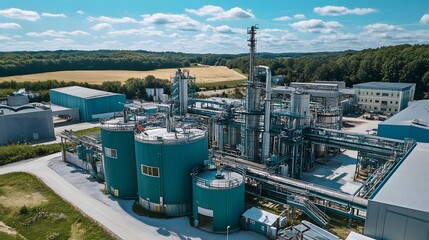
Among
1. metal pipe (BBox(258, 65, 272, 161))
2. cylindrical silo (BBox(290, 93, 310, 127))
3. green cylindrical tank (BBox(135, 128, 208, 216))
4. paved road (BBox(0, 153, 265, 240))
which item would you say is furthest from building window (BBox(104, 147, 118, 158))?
cylindrical silo (BBox(290, 93, 310, 127))

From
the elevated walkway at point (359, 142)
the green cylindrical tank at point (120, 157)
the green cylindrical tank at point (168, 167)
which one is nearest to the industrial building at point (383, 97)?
the elevated walkway at point (359, 142)

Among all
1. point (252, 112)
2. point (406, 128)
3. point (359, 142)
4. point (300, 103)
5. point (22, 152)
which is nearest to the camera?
point (359, 142)

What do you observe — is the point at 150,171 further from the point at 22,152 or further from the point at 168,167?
the point at 22,152

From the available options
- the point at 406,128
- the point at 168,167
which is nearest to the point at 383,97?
the point at 406,128

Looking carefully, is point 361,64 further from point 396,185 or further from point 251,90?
point 396,185

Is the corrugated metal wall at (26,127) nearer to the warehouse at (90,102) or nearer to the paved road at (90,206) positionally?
the warehouse at (90,102)

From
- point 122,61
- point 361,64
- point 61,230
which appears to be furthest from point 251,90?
point 122,61
